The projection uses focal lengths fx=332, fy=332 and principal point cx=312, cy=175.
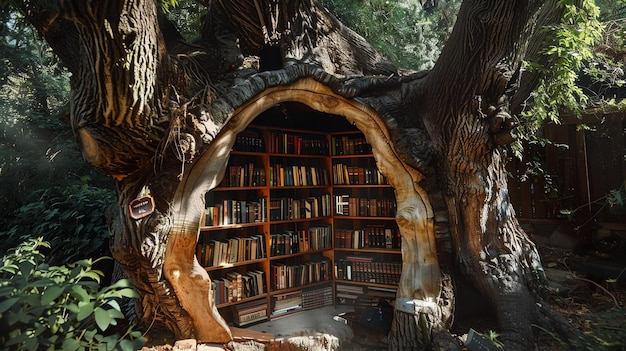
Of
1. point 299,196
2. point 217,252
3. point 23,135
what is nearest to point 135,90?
point 217,252

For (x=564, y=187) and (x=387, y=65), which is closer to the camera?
(x=387, y=65)

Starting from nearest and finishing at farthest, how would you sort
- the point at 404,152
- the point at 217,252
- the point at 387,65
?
the point at 404,152 < the point at 217,252 < the point at 387,65

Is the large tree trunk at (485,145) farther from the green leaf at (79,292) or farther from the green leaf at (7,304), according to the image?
the green leaf at (7,304)

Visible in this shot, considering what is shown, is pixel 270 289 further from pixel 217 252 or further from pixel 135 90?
pixel 135 90

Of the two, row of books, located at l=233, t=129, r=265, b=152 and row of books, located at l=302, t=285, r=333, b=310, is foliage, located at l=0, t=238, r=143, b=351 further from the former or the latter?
row of books, located at l=302, t=285, r=333, b=310

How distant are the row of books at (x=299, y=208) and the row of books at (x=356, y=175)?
10.7 inches

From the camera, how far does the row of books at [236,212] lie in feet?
10.4

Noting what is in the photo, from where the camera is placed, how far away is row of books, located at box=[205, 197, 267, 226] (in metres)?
3.17

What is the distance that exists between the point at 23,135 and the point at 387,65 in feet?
18.6

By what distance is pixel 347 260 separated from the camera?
3.86m

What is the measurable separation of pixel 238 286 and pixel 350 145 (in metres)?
1.96

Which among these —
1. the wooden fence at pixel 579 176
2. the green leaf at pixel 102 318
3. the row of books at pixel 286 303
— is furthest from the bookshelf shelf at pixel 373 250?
the green leaf at pixel 102 318

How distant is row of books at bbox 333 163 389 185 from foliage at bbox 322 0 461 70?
2398 millimetres

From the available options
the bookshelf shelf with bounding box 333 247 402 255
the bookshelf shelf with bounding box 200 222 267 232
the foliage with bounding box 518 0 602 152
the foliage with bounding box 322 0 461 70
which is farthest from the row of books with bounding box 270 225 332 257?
the foliage with bounding box 322 0 461 70
